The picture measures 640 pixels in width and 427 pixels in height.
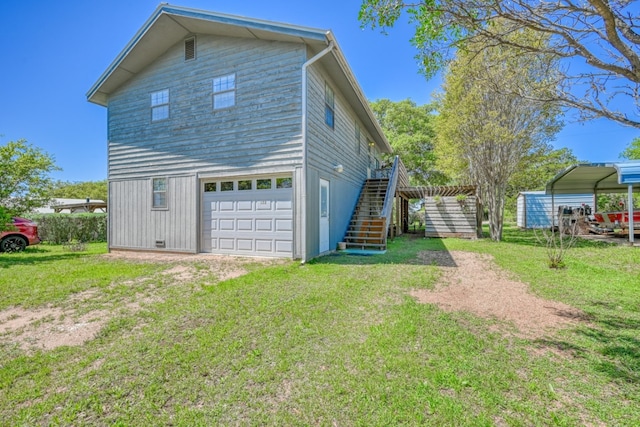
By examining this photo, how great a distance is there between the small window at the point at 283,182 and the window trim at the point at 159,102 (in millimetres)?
4489

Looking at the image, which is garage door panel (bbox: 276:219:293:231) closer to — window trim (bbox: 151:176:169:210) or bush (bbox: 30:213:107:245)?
window trim (bbox: 151:176:169:210)

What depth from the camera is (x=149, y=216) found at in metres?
9.43

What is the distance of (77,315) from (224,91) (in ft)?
21.6

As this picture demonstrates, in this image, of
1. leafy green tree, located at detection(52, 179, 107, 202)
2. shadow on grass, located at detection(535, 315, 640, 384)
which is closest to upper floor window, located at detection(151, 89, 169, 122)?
shadow on grass, located at detection(535, 315, 640, 384)

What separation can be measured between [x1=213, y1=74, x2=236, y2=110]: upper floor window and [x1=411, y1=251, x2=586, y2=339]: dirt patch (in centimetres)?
703

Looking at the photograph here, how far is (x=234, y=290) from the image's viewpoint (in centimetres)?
486

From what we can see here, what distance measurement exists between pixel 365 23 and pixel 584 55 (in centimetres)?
248

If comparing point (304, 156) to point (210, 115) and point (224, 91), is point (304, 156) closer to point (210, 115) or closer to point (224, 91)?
point (224, 91)

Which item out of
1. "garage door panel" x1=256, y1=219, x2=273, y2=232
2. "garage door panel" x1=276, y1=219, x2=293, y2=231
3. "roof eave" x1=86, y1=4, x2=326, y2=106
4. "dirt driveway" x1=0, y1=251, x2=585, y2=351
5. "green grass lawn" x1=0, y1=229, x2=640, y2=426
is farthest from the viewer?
"garage door panel" x1=256, y1=219, x2=273, y2=232

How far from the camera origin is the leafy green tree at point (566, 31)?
118 inches

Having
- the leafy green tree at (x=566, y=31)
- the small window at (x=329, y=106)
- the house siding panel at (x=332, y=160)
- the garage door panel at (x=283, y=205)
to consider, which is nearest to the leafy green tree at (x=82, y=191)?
the house siding panel at (x=332, y=160)

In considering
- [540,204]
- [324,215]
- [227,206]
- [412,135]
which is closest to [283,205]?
[324,215]

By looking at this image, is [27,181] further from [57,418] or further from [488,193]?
[488,193]

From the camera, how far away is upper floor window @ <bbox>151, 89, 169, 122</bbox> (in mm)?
9164
